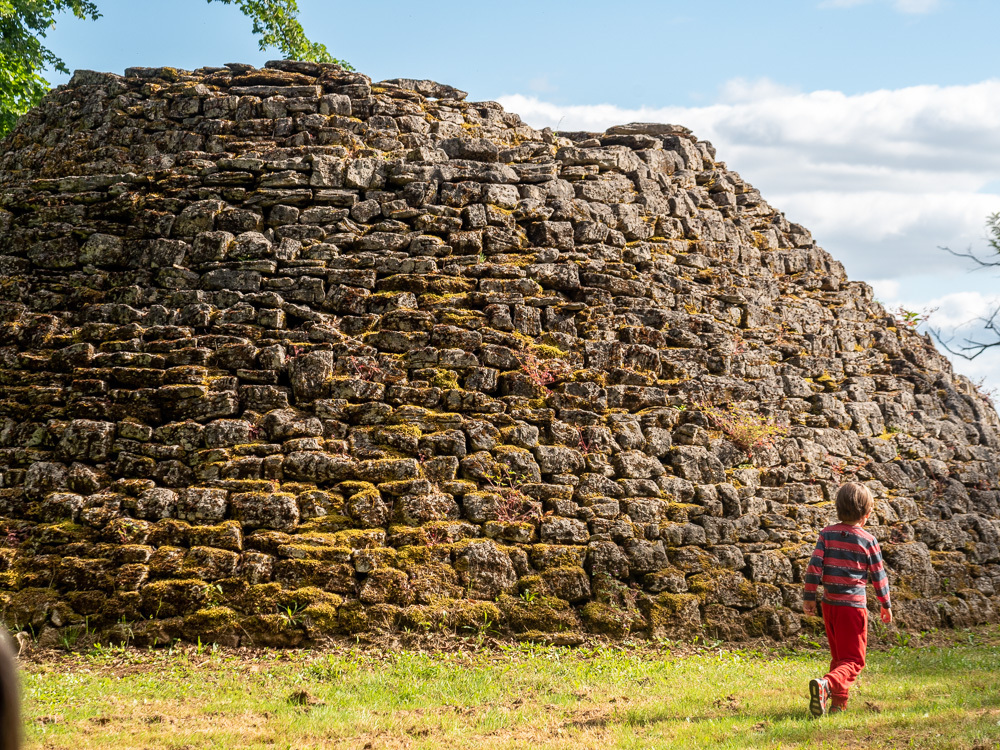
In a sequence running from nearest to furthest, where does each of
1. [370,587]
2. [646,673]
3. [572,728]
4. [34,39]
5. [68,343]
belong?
[572,728], [646,673], [370,587], [68,343], [34,39]

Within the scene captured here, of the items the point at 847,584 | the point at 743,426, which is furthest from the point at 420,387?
the point at 847,584

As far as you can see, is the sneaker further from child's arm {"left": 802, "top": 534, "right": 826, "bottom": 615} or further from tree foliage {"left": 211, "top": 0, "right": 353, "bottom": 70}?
tree foliage {"left": 211, "top": 0, "right": 353, "bottom": 70}

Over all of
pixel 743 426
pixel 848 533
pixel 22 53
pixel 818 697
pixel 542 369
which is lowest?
pixel 818 697

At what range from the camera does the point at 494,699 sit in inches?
206

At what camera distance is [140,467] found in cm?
692

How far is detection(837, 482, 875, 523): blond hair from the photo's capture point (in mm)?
5137

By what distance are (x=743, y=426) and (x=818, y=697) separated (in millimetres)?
3578

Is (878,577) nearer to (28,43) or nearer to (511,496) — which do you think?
(511,496)

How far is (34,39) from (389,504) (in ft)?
44.8

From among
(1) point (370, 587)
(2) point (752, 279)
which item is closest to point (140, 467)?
(1) point (370, 587)

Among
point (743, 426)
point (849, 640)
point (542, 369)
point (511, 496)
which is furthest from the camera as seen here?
point (743, 426)

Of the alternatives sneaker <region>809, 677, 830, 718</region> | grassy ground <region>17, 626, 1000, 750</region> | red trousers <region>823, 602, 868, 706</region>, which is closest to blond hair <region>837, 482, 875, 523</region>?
red trousers <region>823, 602, 868, 706</region>

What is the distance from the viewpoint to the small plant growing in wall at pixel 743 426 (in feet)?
26.1

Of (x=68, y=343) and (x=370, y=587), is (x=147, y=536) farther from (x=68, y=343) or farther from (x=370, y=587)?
(x=68, y=343)
